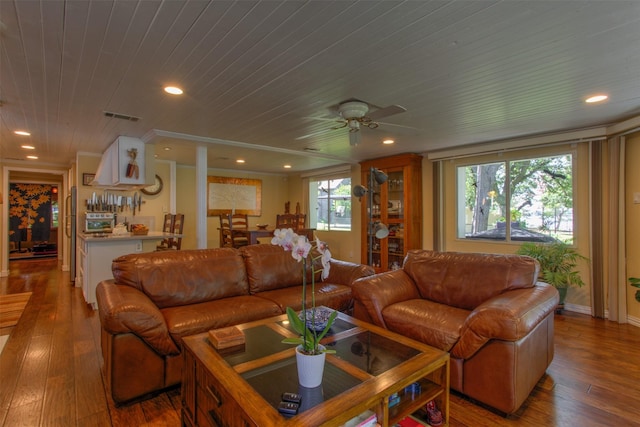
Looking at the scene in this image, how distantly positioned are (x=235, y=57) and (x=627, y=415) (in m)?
3.25

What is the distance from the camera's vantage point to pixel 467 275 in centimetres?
265

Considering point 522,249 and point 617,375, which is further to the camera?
point 522,249

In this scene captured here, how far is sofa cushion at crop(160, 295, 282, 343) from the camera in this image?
2129 millimetres

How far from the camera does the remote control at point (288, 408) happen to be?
1163 mm

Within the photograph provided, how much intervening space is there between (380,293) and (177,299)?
161 centimetres

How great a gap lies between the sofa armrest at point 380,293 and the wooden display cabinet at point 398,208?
253cm

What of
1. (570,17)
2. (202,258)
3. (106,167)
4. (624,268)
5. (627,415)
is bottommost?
(627,415)

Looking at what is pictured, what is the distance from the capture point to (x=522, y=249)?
163 inches

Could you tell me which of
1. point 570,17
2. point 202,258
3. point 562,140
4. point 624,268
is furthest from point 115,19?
point 624,268

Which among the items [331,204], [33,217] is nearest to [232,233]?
[331,204]

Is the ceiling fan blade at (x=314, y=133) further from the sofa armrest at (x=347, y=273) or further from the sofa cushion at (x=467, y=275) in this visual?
the sofa cushion at (x=467, y=275)

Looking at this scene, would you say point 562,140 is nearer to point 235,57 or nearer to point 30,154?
point 235,57

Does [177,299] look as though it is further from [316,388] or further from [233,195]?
[233,195]

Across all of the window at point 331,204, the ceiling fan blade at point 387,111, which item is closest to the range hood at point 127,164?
the ceiling fan blade at point 387,111
